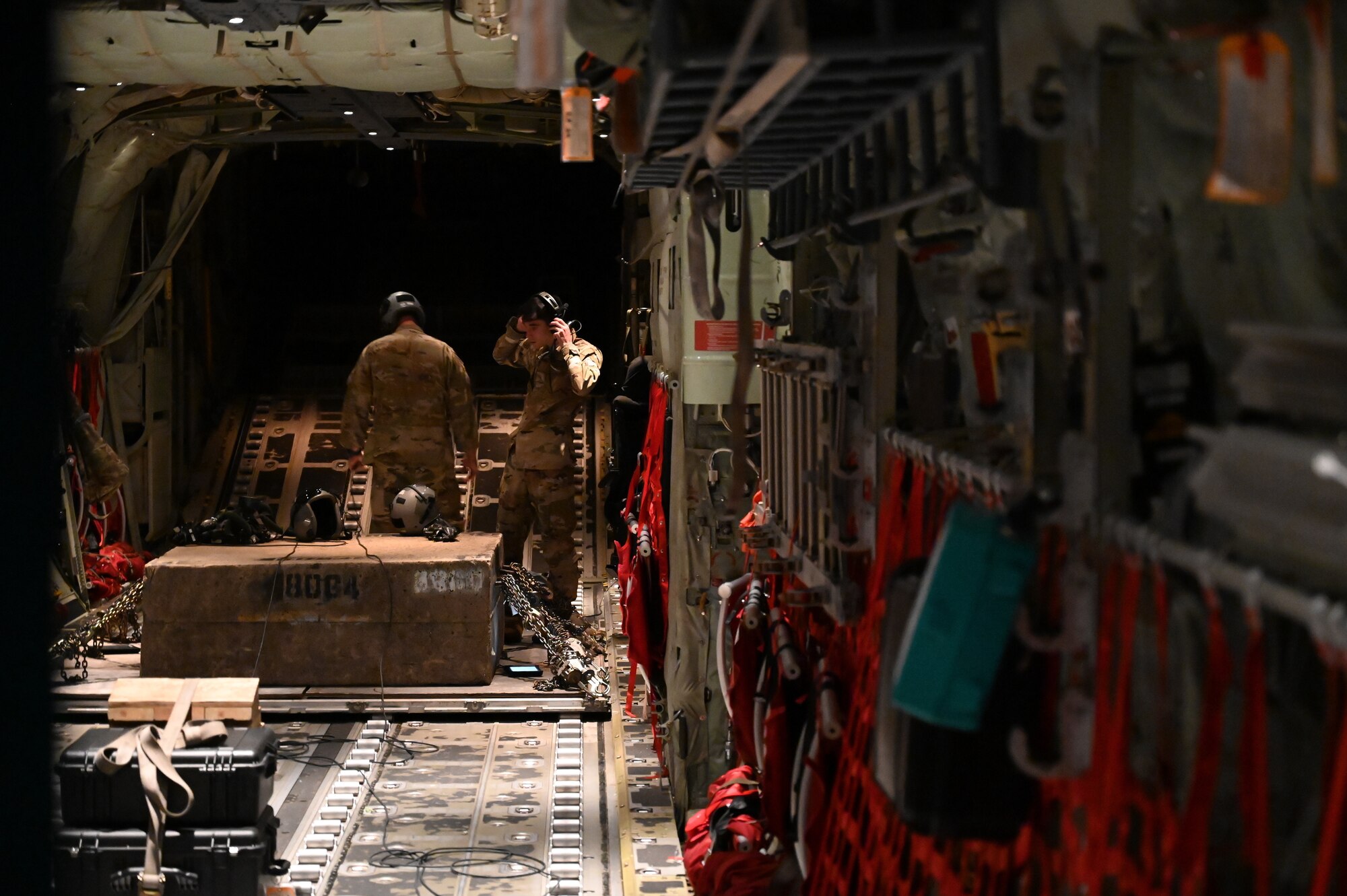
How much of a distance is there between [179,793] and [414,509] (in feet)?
11.9

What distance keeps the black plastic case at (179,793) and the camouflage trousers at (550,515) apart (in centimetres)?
462

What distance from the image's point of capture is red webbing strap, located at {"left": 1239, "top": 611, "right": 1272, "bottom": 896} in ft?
4.80

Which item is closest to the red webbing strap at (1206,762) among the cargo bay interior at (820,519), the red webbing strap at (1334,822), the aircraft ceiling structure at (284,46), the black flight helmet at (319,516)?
the cargo bay interior at (820,519)

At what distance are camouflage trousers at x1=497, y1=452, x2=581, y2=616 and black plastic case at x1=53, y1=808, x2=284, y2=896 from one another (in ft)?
15.4

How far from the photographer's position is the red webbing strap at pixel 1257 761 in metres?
1.46

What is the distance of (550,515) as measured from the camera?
377 inches

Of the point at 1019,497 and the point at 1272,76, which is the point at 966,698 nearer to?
the point at 1019,497

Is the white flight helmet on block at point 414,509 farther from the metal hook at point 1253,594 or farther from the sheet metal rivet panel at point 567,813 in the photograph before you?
the metal hook at point 1253,594

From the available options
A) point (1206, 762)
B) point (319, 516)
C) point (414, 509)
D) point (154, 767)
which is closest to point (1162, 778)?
point (1206, 762)

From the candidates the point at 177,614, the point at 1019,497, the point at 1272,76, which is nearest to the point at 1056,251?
the point at 1019,497

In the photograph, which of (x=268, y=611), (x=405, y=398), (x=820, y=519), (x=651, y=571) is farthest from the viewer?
(x=405, y=398)

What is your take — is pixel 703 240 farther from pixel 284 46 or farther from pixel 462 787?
pixel 284 46

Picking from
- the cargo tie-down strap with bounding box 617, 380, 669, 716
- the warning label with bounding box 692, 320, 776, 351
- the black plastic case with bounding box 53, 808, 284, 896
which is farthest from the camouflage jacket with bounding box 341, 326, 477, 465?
the black plastic case with bounding box 53, 808, 284, 896

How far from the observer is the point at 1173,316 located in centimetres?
190
